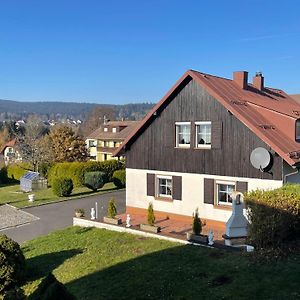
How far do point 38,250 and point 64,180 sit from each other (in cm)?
1490

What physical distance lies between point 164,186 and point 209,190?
3063 mm

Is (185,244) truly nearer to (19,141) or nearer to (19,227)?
(19,227)

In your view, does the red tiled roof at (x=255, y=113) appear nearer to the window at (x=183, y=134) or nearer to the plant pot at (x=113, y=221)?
the window at (x=183, y=134)

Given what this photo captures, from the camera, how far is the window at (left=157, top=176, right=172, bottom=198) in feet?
72.7

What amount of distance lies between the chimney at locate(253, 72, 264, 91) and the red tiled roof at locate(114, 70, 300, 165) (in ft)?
8.67

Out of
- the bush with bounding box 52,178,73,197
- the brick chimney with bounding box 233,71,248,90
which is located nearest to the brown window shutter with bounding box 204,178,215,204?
the brick chimney with bounding box 233,71,248,90

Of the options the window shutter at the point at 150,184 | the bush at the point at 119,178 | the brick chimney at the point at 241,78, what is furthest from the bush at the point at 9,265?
the bush at the point at 119,178

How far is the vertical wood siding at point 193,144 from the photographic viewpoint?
1906cm

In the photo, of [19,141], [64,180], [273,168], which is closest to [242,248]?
[273,168]

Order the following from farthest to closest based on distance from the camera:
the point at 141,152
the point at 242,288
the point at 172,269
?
the point at 141,152, the point at 172,269, the point at 242,288

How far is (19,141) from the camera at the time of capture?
189 ft

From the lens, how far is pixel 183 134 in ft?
70.5

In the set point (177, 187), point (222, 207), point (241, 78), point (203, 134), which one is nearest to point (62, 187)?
point (177, 187)

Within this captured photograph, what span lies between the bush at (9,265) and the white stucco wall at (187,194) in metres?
9.89
